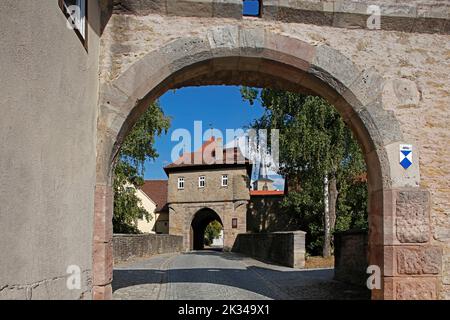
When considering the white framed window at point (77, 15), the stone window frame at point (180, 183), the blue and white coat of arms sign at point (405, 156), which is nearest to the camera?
the white framed window at point (77, 15)

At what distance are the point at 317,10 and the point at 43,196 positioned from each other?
13.1 ft

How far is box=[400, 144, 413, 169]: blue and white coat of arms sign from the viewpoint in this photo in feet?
19.0

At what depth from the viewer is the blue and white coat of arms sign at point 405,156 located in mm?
5777

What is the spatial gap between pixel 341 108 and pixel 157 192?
43.1 meters

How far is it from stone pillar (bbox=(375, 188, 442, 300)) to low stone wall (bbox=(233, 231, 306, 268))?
924cm

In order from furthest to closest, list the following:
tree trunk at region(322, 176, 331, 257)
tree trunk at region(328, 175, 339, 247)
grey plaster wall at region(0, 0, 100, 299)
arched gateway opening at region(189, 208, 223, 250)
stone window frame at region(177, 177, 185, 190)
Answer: arched gateway opening at region(189, 208, 223, 250), stone window frame at region(177, 177, 185, 190), tree trunk at region(328, 175, 339, 247), tree trunk at region(322, 176, 331, 257), grey plaster wall at region(0, 0, 100, 299)

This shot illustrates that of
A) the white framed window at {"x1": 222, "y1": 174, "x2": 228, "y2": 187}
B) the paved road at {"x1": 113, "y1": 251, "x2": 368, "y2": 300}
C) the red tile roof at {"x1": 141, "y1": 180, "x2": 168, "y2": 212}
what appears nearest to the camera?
the paved road at {"x1": 113, "y1": 251, "x2": 368, "y2": 300}


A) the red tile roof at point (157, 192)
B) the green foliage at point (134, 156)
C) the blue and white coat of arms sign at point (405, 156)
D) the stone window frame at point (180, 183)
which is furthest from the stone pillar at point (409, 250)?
the red tile roof at point (157, 192)

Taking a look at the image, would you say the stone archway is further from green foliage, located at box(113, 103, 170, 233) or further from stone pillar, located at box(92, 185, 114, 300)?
green foliage, located at box(113, 103, 170, 233)

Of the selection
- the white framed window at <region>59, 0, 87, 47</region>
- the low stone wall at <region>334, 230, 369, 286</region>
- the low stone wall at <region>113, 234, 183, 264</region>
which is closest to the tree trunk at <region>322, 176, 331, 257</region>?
the low stone wall at <region>113, 234, 183, 264</region>

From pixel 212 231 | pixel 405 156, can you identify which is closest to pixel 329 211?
pixel 405 156

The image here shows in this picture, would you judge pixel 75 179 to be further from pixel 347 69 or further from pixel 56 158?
pixel 347 69

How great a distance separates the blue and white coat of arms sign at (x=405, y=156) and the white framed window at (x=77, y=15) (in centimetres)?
396

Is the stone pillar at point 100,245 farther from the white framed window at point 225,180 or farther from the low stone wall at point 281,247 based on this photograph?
the white framed window at point 225,180
